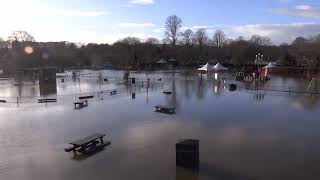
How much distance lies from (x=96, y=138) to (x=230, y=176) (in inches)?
238

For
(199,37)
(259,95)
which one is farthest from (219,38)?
(259,95)

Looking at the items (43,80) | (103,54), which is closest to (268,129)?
(43,80)

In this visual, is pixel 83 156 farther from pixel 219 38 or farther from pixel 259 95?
pixel 219 38

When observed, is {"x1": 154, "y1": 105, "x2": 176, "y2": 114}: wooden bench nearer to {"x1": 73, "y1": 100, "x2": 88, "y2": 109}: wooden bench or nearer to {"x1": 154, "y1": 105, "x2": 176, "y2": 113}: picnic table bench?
{"x1": 154, "y1": 105, "x2": 176, "y2": 113}: picnic table bench

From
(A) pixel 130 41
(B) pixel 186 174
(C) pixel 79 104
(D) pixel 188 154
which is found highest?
(A) pixel 130 41

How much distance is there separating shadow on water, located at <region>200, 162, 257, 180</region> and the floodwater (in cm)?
3

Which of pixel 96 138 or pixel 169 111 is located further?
pixel 169 111

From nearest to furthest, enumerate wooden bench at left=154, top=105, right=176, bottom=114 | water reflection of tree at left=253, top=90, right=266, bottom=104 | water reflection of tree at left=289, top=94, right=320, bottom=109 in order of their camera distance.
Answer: wooden bench at left=154, top=105, right=176, bottom=114, water reflection of tree at left=289, top=94, right=320, bottom=109, water reflection of tree at left=253, top=90, right=266, bottom=104

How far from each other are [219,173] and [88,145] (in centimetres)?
581

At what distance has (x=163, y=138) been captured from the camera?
15.8 metres

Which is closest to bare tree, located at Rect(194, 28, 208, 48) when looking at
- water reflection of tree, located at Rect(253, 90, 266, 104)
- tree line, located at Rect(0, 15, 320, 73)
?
tree line, located at Rect(0, 15, 320, 73)

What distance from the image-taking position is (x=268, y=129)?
1738cm

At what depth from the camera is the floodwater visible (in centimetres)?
1173

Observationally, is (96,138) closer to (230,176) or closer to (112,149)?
(112,149)
